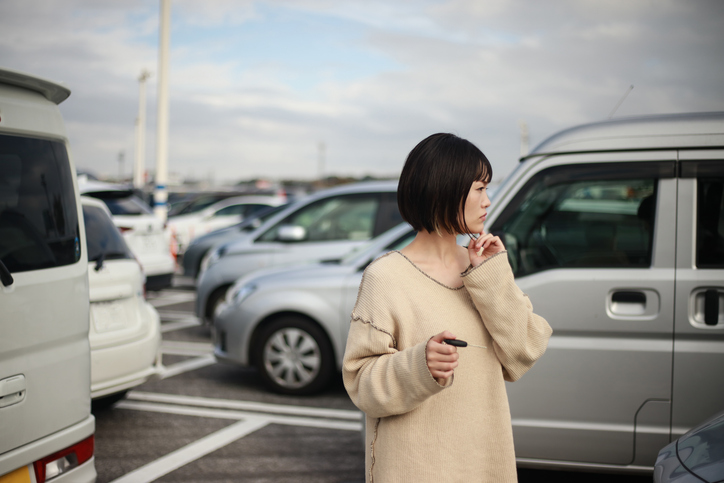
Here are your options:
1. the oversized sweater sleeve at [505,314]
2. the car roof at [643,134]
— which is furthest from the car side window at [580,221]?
the oversized sweater sleeve at [505,314]

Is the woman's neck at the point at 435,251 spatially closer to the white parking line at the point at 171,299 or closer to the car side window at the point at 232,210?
the white parking line at the point at 171,299

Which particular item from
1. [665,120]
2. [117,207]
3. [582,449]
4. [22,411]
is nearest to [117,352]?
[22,411]

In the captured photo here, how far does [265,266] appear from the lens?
773cm

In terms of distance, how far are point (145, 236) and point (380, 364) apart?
898cm

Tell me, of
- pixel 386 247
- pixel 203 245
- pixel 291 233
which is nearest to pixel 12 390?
pixel 386 247

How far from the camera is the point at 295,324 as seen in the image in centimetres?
541

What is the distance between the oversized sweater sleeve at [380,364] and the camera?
1.56 metres

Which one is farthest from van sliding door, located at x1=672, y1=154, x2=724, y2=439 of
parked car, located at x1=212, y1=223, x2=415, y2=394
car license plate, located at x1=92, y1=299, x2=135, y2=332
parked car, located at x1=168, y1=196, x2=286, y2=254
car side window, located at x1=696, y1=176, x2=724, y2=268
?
parked car, located at x1=168, y1=196, x2=286, y2=254

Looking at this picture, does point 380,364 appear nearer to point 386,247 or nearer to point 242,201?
point 386,247

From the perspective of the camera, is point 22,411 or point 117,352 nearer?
point 22,411

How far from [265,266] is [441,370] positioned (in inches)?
251

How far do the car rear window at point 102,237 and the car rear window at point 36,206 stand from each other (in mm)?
1654

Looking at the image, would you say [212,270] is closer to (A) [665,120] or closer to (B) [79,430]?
(B) [79,430]

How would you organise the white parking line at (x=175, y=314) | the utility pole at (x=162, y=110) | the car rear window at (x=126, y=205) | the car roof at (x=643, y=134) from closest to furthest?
1. the car roof at (x=643, y=134)
2. the white parking line at (x=175, y=314)
3. the car rear window at (x=126, y=205)
4. the utility pole at (x=162, y=110)
